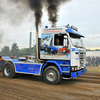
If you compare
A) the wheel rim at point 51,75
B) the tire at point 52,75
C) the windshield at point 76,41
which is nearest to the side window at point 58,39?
the windshield at point 76,41

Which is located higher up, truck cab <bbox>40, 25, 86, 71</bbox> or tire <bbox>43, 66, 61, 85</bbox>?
truck cab <bbox>40, 25, 86, 71</bbox>

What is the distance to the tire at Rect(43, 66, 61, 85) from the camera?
20.1 ft

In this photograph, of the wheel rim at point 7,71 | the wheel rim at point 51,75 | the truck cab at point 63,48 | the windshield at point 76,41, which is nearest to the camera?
the truck cab at point 63,48

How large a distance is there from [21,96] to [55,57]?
8.84ft

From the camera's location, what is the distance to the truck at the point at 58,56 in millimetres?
6082

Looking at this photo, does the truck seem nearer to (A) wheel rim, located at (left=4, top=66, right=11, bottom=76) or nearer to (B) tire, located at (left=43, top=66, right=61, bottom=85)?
(B) tire, located at (left=43, top=66, right=61, bottom=85)

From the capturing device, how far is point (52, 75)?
248 inches

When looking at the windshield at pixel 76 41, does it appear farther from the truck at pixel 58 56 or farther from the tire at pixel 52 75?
the tire at pixel 52 75

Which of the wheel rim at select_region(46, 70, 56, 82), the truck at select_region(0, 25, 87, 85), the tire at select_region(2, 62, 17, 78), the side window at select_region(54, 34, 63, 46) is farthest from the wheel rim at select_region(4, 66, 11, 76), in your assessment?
→ the side window at select_region(54, 34, 63, 46)

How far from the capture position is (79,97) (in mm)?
4422

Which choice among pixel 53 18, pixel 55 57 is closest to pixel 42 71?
pixel 55 57

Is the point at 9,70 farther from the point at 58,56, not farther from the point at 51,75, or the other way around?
the point at 58,56

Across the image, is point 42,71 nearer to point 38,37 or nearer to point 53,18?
point 38,37

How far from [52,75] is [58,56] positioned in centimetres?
104
